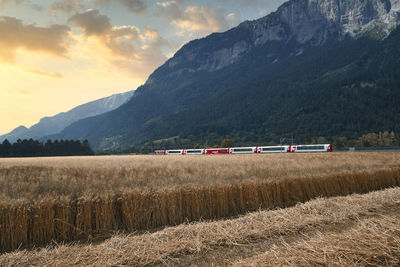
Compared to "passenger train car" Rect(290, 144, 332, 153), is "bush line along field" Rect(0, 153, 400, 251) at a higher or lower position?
higher

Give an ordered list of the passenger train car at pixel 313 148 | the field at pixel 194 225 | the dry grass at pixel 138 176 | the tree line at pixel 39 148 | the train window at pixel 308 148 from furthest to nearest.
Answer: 1. the tree line at pixel 39 148
2. the train window at pixel 308 148
3. the passenger train car at pixel 313 148
4. the dry grass at pixel 138 176
5. the field at pixel 194 225

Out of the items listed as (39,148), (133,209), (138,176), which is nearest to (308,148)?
(138,176)

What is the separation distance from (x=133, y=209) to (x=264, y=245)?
12.4 ft

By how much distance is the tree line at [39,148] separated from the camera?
9588 cm

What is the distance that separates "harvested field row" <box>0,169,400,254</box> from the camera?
5.42 metres

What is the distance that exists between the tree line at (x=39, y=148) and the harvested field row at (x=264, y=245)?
380ft

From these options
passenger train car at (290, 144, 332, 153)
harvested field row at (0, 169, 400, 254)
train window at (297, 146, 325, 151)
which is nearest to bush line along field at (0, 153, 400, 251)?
harvested field row at (0, 169, 400, 254)

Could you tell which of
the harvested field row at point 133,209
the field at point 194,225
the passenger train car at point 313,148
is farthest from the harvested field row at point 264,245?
the passenger train car at point 313,148

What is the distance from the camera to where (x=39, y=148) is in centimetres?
10431

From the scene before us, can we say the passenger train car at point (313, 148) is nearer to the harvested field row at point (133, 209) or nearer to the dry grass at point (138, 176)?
the dry grass at point (138, 176)

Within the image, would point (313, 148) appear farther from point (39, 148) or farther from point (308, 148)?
point (39, 148)

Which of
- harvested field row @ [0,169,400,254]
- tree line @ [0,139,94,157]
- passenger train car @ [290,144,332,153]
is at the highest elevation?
tree line @ [0,139,94,157]

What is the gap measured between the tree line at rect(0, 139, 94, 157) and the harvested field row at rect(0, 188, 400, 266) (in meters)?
116

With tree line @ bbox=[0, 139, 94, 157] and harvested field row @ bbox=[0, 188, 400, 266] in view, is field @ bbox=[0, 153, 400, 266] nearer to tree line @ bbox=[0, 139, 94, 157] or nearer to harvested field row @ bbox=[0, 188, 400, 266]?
harvested field row @ bbox=[0, 188, 400, 266]
